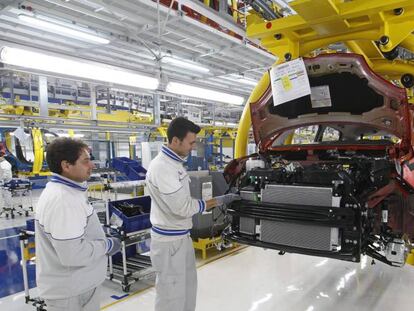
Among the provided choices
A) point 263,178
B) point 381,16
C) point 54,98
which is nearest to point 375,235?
point 263,178

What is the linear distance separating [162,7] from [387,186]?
295cm

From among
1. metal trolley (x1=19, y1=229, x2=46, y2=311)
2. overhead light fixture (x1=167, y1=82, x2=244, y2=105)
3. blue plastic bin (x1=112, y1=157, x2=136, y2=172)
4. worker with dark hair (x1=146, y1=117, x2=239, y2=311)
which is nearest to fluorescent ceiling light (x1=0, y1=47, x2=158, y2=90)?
overhead light fixture (x1=167, y1=82, x2=244, y2=105)

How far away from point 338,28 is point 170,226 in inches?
85.2

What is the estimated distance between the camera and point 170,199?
2.48 m

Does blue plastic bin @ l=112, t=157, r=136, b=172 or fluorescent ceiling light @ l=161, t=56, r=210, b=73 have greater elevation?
fluorescent ceiling light @ l=161, t=56, r=210, b=73

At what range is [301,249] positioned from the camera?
2324mm

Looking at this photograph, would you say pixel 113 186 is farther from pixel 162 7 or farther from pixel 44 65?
pixel 162 7

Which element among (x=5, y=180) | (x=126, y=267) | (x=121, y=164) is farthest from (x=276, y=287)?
(x=5, y=180)

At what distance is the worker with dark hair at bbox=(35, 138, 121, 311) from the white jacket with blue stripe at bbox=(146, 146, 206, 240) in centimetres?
64

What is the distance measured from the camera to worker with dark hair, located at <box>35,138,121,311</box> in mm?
1784

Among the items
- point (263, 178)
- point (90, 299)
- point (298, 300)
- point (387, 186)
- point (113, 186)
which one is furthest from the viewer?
point (113, 186)

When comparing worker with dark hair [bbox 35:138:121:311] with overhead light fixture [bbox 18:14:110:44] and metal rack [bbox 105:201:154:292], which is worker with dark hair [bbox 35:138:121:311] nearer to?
metal rack [bbox 105:201:154:292]

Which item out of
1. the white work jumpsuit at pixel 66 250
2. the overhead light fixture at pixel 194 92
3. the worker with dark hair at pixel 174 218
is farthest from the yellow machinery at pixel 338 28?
the overhead light fixture at pixel 194 92

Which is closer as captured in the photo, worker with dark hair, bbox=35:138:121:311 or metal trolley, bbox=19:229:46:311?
worker with dark hair, bbox=35:138:121:311
